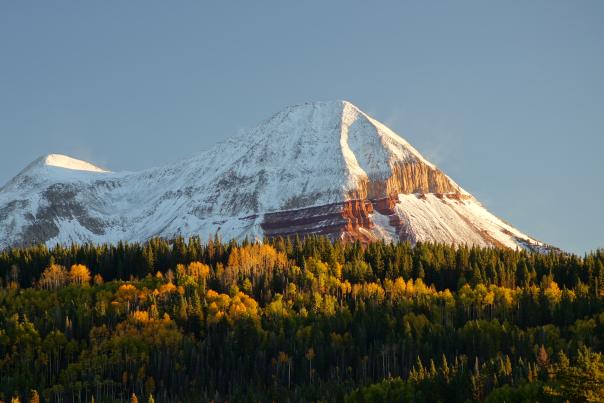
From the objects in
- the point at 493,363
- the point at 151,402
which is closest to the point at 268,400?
the point at 151,402

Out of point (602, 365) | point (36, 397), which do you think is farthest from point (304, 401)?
point (602, 365)

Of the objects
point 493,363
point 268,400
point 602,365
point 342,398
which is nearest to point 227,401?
point 268,400

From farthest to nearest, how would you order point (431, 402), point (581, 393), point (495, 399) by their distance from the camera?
point (431, 402), point (495, 399), point (581, 393)

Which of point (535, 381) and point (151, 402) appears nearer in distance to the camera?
→ point (535, 381)

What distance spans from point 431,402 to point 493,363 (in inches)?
841

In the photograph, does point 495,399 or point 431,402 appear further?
point 431,402

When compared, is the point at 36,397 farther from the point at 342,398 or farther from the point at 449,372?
the point at 449,372

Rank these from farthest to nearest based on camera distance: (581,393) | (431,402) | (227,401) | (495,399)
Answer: (227,401) → (431,402) → (495,399) → (581,393)

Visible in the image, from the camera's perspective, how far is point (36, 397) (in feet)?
653

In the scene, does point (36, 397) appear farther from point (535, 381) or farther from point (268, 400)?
point (535, 381)

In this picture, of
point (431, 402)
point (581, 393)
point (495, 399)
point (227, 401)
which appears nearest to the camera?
point (581, 393)

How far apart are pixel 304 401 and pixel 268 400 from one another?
48.9ft

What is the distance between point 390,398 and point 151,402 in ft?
146

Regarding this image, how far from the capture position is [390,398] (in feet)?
601
